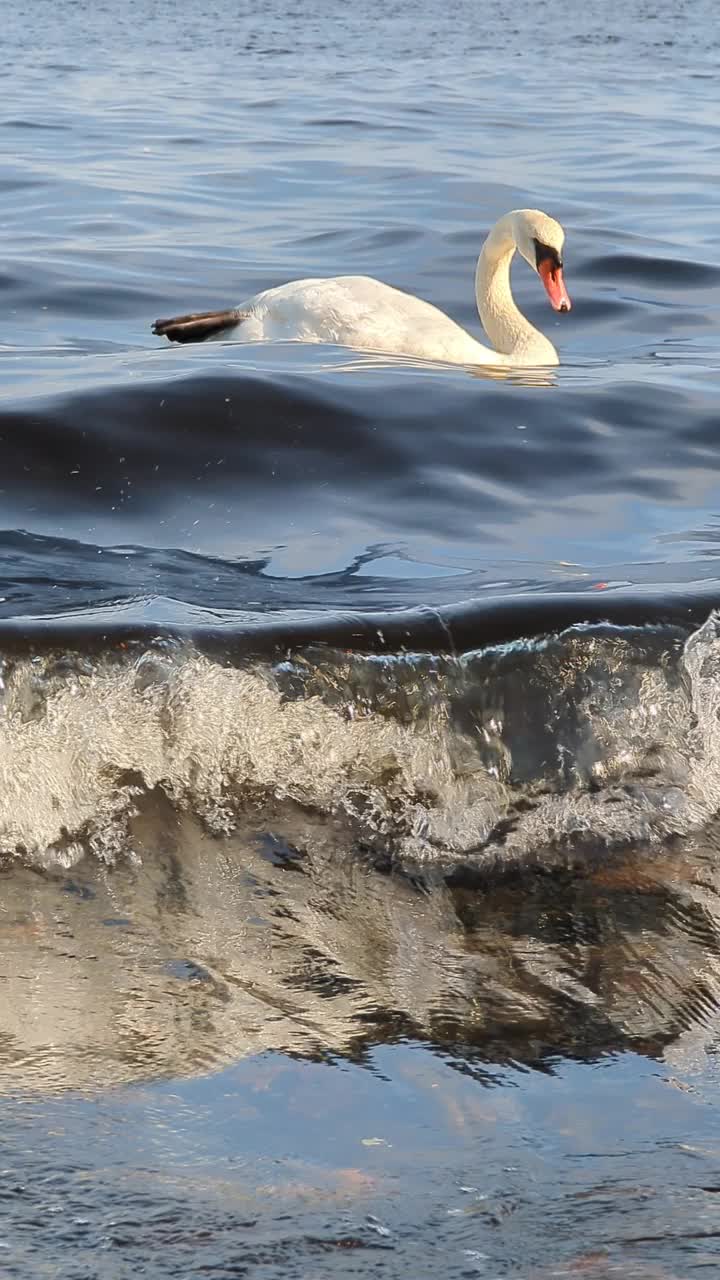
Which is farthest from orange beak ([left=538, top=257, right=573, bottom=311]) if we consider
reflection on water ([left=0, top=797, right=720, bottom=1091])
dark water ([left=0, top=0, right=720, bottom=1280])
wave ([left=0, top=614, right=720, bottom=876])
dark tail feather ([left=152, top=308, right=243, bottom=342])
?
reflection on water ([left=0, top=797, right=720, bottom=1091])

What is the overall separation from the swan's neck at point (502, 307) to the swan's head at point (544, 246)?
0.12 metres

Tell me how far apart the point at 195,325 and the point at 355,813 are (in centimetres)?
533

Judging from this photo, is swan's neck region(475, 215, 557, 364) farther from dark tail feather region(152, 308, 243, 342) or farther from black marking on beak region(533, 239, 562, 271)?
dark tail feather region(152, 308, 243, 342)

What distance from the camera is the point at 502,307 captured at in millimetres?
10484

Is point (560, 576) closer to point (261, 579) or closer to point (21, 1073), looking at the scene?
point (261, 579)

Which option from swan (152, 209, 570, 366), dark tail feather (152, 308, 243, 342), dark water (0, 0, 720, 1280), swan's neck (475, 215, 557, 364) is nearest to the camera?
dark water (0, 0, 720, 1280)

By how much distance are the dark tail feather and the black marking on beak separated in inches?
75.0

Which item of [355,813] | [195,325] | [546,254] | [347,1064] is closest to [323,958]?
[347,1064]

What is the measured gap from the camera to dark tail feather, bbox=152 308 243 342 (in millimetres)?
9656

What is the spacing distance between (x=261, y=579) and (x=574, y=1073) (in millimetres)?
2566

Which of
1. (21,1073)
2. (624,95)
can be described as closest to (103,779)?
(21,1073)

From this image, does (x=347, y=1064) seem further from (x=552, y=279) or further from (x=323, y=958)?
(x=552, y=279)

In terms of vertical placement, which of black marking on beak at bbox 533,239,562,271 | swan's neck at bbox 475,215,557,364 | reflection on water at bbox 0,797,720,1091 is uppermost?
black marking on beak at bbox 533,239,562,271

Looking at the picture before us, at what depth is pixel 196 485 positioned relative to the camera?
7008 mm
